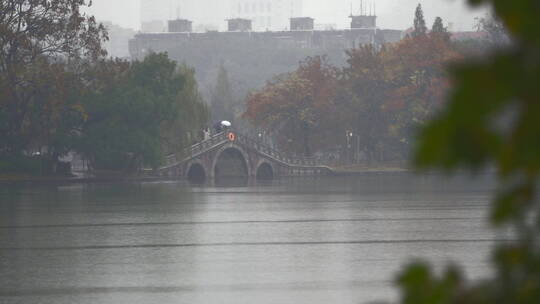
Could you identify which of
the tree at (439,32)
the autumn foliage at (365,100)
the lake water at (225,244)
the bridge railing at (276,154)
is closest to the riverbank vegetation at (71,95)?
the lake water at (225,244)

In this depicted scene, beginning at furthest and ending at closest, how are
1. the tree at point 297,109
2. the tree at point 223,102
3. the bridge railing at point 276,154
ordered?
the tree at point 223,102, the tree at point 297,109, the bridge railing at point 276,154

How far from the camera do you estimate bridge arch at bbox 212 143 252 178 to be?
135 meters

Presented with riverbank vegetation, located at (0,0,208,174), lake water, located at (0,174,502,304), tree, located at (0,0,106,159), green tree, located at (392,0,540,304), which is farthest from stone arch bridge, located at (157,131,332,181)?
green tree, located at (392,0,540,304)

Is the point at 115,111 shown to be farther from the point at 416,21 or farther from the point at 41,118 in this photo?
the point at 416,21

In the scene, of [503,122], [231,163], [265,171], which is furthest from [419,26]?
[503,122]

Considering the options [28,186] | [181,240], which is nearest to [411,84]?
[28,186]

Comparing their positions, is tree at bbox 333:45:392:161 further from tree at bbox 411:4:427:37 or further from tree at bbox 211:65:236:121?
tree at bbox 211:65:236:121

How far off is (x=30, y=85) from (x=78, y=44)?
5.44 meters

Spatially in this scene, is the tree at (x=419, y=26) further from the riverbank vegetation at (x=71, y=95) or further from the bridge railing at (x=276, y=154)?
the riverbank vegetation at (x=71, y=95)

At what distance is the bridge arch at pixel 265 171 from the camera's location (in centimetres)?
13988

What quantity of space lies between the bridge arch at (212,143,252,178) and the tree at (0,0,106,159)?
119 feet

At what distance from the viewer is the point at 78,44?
99.4 meters

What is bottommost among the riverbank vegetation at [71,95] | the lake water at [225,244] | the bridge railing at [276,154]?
the lake water at [225,244]

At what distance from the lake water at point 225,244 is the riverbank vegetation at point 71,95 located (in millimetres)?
7510
